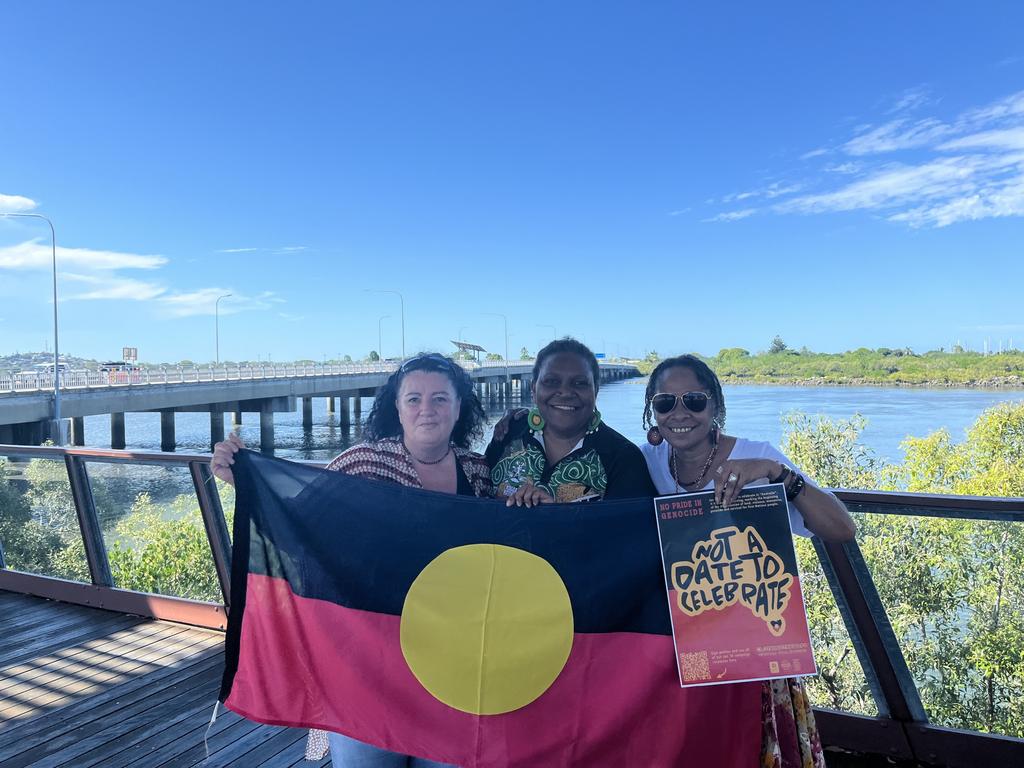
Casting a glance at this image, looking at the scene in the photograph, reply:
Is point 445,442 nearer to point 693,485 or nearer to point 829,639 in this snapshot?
point 693,485

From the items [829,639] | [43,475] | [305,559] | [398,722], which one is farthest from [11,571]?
[829,639]

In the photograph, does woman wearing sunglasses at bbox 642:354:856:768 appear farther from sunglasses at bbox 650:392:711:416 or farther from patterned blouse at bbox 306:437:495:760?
patterned blouse at bbox 306:437:495:760

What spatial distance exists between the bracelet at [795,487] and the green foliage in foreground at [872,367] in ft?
164

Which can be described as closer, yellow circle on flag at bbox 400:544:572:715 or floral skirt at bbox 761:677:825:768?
floral skirt at bbox 761:677:825:768

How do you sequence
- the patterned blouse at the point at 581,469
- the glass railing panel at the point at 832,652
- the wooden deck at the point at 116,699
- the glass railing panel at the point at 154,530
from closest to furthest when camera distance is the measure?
the patterned blouse at the point at 581,469 → the glass railing panel at the point at 832,652 → the wooden deck at the point at 116,699 → the glass railing panel at the point at 154,530

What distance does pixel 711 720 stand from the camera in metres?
2.03

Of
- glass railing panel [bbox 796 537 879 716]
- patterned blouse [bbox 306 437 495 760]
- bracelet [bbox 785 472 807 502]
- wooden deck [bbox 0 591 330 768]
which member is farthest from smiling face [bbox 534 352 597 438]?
wooden deck [bbox 0 591 330 768]

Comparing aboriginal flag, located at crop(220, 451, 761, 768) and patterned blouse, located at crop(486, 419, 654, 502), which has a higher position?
patterned blouse, located at crop(486, 419, 654, 502)

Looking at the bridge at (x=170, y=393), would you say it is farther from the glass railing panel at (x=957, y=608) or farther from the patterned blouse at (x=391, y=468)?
the glass railing panel at (x=957, y=608)

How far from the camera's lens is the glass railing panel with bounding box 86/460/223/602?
4.48 meters

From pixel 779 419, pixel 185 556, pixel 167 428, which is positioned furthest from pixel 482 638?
pixel 167 428

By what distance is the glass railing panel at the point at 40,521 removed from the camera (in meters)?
4.98

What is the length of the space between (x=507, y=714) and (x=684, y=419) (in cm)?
110

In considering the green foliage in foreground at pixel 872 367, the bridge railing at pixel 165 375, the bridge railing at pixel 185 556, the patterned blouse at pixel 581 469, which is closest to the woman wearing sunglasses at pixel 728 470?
the patterned blouse at pixel 581 469
